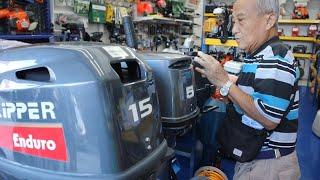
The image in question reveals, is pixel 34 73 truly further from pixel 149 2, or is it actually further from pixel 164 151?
pixel 149 2

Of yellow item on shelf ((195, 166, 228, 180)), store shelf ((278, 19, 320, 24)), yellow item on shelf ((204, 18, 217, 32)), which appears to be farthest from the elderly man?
store shelf ((278, 19, 320, 24))

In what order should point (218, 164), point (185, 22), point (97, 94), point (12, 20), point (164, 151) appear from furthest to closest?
point (185, 22)
point (218, 164)
point (12, 20)
point (164, 151)
point (97, 94)

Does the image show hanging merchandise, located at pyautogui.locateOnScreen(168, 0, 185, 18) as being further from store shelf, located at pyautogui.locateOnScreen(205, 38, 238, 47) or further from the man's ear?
the man's ear

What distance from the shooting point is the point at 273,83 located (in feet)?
3.24

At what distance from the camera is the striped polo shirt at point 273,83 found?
993 millimetres

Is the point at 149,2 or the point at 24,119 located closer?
the point at 24,119

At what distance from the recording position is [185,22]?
522 centimetres

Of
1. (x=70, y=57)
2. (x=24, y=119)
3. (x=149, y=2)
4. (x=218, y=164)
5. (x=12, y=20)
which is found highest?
(x=149, y=2)

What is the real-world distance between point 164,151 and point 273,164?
53 centimetres

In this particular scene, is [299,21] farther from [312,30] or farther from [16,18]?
[16,18]

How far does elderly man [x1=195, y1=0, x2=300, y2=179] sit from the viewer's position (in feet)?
3.29

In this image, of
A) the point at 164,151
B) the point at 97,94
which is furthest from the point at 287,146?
the point at 97,94

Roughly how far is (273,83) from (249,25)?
0.25 metres

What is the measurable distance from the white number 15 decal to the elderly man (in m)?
0.35
